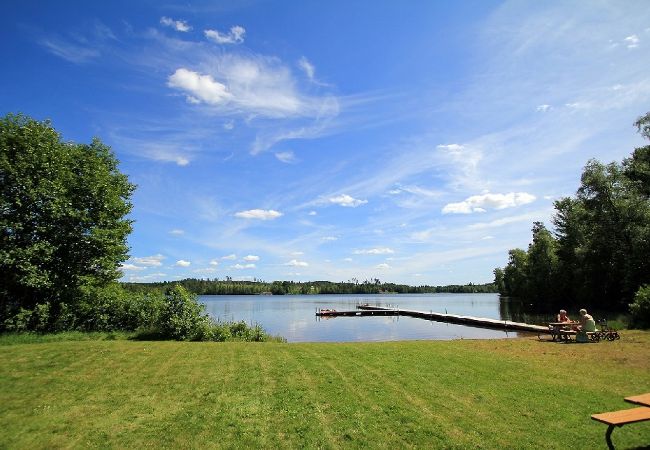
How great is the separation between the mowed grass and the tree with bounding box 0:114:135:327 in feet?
22.9

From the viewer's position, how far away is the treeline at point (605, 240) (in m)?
37.9

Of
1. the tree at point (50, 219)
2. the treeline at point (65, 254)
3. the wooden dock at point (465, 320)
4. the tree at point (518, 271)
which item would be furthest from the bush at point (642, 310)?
the tree at point (518, 271)

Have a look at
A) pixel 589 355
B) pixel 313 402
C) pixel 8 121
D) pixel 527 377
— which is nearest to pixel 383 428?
pixel 313 402

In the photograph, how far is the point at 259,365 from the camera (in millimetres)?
13391

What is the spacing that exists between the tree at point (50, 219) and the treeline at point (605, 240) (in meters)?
32.7

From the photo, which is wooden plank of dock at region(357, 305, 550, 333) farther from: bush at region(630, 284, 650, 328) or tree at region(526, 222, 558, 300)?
tree at region(526, 222, 558, 300)

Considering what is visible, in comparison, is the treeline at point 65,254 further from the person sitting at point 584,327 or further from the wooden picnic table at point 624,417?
the wooden picnic table at point 624,417

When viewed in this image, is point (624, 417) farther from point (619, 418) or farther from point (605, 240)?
point (605, 240)

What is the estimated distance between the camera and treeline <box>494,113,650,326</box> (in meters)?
37.9

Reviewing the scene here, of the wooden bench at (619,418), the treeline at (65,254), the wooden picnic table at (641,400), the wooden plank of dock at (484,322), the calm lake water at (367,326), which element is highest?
the treeline at (65,254)

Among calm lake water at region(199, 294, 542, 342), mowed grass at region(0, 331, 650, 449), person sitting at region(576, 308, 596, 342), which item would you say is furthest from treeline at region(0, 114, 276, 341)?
person sitting at region(576, 308, 596, 342)

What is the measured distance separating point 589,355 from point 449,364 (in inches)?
249

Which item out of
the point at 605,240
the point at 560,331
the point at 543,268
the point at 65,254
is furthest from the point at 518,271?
the point at 65,254

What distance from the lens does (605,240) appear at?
43531 mm
